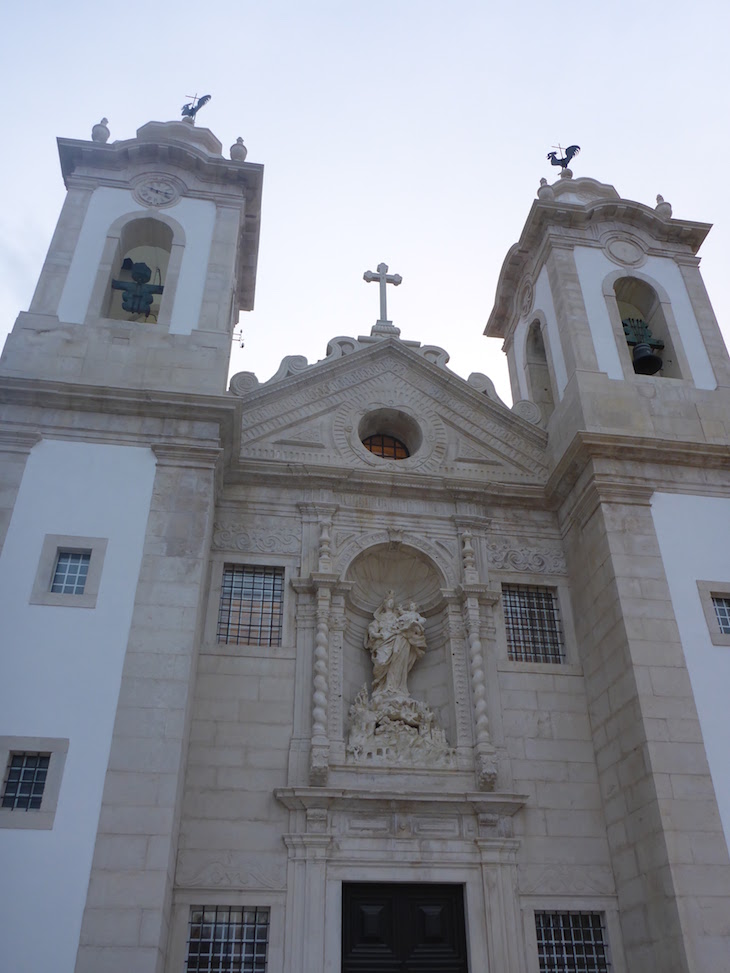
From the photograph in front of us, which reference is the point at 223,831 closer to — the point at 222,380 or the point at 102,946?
the point at 102,946

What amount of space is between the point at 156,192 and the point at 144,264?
142cm

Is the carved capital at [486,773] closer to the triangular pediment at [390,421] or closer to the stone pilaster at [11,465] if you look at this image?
the triangular pediment at [390,421]

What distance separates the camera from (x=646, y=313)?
1708cm

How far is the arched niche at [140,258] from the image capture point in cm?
1453

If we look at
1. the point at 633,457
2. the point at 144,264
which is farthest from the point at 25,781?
the point at 144,264

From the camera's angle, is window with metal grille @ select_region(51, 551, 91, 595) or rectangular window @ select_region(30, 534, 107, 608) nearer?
rectangular window @ select_region(30, 534, 107, 608)

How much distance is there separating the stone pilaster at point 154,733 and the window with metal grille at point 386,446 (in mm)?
4067

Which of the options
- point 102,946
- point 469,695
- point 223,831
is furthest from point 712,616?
point 102,946

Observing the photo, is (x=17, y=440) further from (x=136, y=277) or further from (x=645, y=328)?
(x=645, y=328)

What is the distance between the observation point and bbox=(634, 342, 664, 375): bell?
15477 mm

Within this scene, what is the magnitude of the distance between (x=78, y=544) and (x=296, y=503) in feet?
12.1

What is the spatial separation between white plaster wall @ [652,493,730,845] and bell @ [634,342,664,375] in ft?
10.6

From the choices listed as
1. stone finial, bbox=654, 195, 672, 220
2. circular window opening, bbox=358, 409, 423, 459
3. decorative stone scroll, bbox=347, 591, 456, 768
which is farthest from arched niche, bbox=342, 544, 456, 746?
stone finial, bbox=654, 195, 672, 220

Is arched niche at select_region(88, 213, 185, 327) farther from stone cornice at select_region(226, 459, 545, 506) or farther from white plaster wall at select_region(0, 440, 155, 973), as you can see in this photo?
white plaster wall at select_region(0, 440, 155, 973)
